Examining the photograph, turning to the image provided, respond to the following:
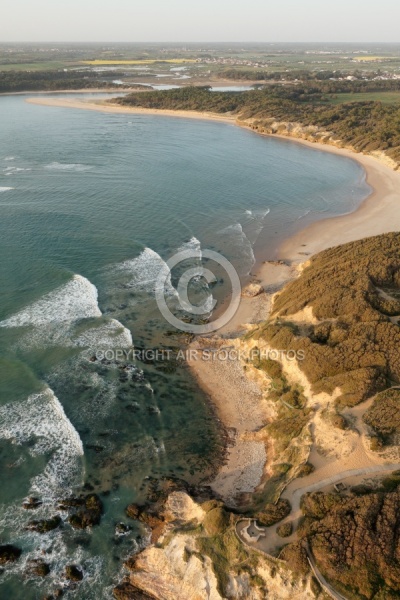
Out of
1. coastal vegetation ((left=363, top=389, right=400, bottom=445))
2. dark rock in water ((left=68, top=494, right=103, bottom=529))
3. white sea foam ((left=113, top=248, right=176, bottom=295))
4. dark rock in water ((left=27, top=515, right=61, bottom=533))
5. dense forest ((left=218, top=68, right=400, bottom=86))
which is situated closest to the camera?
dark rock in water ((left=27, top=515, right=61, bottom=533))

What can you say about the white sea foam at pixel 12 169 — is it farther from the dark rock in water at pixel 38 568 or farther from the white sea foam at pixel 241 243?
the dark rock in water at pixel 38 568

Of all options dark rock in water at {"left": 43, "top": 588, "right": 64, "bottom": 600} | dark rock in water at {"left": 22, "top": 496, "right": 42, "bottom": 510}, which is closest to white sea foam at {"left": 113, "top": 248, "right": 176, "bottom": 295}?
dark rock in water at {"left": 22, "top": 496, "right": 42, "bottom": 510}

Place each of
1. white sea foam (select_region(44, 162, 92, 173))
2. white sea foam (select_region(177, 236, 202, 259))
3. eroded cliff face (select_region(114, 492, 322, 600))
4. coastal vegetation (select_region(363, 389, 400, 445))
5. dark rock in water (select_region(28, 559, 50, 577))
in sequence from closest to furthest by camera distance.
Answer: eroded cliff face (select_region(114, 492, 322, 600)), dark rock in water (select_region(28, 559, 50, 577)), coastal vegetation (select_region(363, 389, 400, 445)), white sea foam (select_region(177, 236, 202, 259)), white sea foam (select_region(44, 162, 92, 173))

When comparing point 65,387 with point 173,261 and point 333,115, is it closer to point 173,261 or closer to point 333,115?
point 173,261

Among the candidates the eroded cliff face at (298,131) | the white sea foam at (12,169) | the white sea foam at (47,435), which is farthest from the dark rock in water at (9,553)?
the eroded cliff face at (298,131)

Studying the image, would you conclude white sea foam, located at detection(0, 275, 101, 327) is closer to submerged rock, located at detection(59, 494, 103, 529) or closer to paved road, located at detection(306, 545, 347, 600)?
submerged rock, located at detection(59, 494, 103, 529)

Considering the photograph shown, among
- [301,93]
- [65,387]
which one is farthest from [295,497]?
[301,93]

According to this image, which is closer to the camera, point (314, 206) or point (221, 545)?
point (221, 545)
